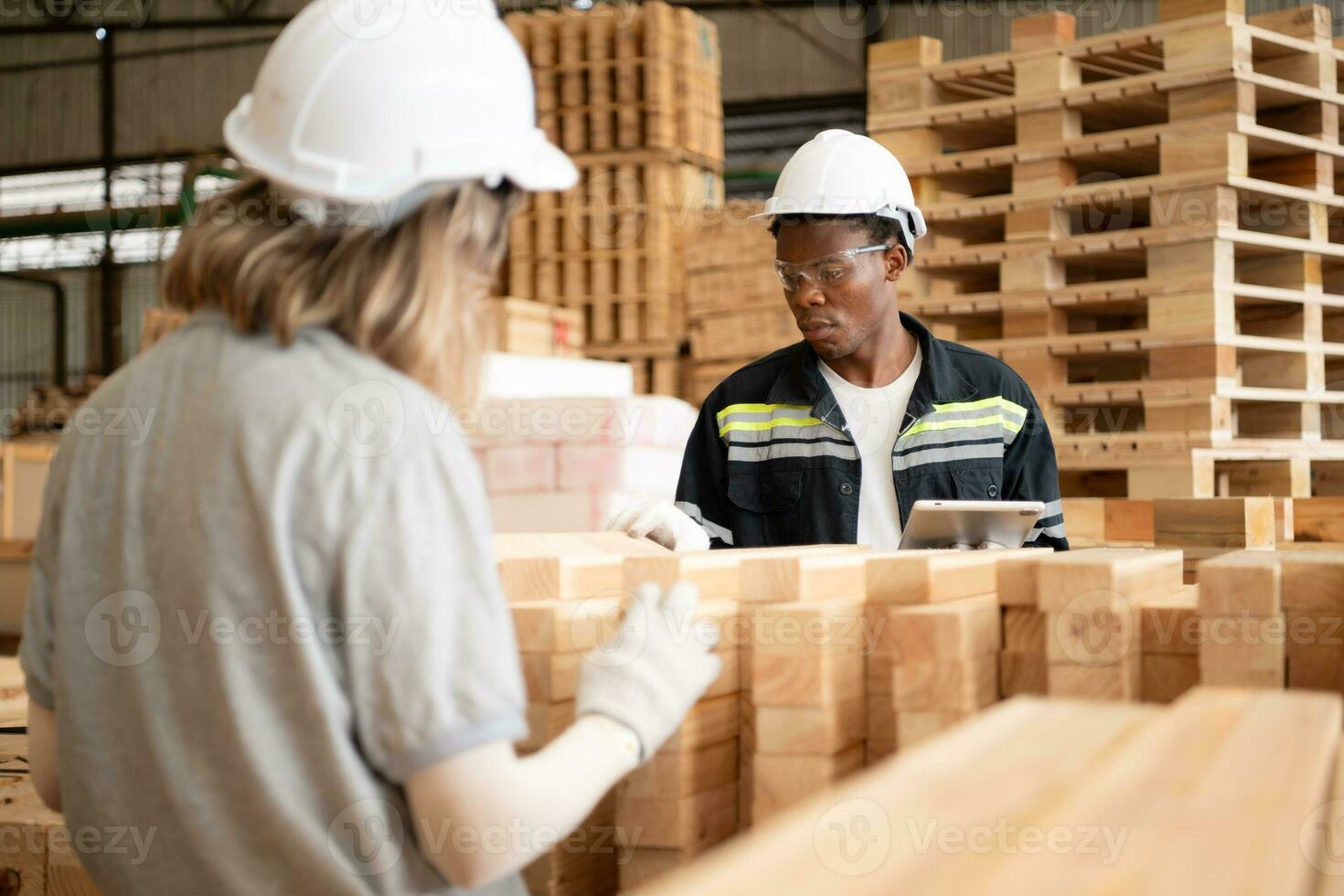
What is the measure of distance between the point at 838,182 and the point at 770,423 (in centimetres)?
74

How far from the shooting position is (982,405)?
3.75 metres

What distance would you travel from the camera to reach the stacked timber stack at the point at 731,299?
27.0 ft

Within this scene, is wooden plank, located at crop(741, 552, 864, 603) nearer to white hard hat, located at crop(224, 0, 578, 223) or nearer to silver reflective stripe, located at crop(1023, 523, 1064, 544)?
white hard hat, located at crop(224, 0, 578, 223)

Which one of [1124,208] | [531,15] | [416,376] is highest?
[531,15]

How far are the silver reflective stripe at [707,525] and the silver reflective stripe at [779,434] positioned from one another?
0.75 ft

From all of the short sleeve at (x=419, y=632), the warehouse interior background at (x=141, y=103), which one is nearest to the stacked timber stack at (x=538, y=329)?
the short sleeve at (x=419, y=632)

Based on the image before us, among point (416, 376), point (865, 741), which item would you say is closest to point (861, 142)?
point (865, 741)

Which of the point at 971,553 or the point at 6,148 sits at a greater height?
the point at 6,148

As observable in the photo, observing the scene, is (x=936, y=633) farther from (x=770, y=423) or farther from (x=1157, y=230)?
(x=1157, y=230)

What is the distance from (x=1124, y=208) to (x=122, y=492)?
3.90 m

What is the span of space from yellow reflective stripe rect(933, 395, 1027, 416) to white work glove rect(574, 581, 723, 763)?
6.87 ft

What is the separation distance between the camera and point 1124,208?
180 inches

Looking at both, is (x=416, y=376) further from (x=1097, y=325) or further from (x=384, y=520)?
(x=1097, y=325)

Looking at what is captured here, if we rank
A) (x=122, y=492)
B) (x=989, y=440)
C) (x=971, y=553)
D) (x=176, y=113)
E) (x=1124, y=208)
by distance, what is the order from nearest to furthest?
(x=122, y=492) < (x=971, y=553) < (x=989, y=440) < (x=1124, y=208) < (x=176, y=113)
